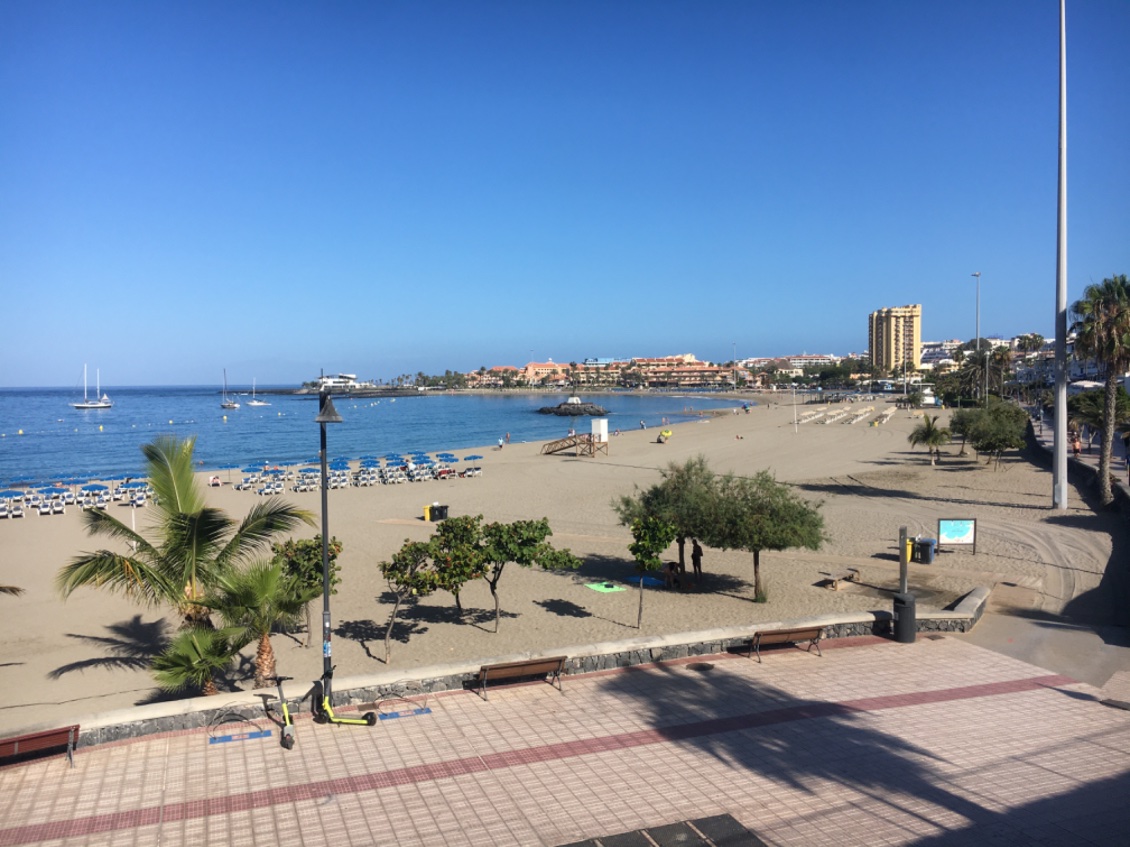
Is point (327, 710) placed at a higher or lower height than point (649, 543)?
lower

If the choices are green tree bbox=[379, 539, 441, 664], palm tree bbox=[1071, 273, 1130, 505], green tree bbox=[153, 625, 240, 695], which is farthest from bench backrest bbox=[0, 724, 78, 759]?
palm tree bbox=[1071, 273, 1130, 505]

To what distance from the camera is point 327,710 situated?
8.18 metres

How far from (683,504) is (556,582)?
3542 millimetres

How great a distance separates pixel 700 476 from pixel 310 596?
7.99m

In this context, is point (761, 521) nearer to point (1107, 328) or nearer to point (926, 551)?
point (926, 551)

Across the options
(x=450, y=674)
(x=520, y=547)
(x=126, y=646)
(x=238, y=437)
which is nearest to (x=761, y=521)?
(x=520, y=547)

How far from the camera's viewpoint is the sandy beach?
1229 cm

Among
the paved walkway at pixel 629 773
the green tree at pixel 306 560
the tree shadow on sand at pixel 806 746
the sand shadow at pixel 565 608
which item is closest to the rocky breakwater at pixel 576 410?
the sand shadow at pixel 565 608

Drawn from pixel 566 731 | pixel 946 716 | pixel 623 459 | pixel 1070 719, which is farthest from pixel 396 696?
pixel 623 459

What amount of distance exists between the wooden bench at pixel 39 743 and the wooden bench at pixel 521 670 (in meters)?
3.95

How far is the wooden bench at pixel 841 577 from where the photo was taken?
1562 centimetres

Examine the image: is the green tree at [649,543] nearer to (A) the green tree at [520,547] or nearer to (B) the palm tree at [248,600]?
(A) the green tree at [520,547]

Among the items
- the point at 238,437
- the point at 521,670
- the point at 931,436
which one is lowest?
the point at 238,437

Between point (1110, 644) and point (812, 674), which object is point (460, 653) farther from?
point (1110, 644)
